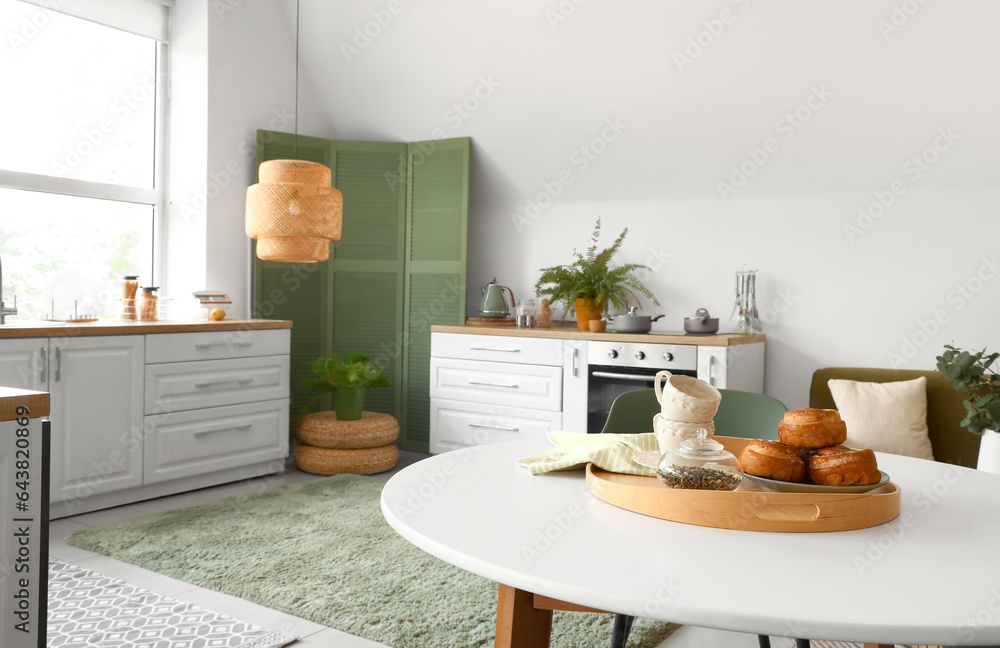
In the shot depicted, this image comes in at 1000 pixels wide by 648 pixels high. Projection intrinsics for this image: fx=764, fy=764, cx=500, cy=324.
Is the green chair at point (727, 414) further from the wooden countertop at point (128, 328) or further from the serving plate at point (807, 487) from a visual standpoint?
the wooden countertop at point (128, 328)

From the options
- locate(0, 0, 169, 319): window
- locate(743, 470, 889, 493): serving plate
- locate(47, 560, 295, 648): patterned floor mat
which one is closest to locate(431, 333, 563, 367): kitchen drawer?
locate(0, 0, 169, 319): window

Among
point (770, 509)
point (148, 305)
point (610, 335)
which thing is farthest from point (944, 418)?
point (148, 305)

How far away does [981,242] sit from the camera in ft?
11.7

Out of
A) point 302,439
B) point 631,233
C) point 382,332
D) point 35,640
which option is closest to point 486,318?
point 382,332

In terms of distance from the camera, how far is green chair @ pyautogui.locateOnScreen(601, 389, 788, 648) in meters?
1.93

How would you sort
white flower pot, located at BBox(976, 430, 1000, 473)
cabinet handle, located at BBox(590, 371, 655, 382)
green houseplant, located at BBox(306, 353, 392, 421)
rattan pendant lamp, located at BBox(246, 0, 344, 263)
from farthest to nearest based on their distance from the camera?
green houseplant, located at BBox(306, 353, 392, 421) < cabinet handle, located at BBox(590, 371, 655, 382) < rattan pendant lamp, located at BBox(246, 0, 344, 263) < white flower pot, located at BBox(976, 430, 1000, 473)

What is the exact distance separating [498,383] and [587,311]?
644 mm

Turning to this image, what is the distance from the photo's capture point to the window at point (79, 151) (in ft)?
12.9

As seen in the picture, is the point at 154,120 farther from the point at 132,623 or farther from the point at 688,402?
the point at 688,402

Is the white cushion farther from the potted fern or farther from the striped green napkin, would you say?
the striped green napkin

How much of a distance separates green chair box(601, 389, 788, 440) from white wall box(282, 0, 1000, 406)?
7.40ft

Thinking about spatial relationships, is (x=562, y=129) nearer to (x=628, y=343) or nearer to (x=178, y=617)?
(x=628, y=343)

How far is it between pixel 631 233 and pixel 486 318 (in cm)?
102

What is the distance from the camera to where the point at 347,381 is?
14.3 ft
